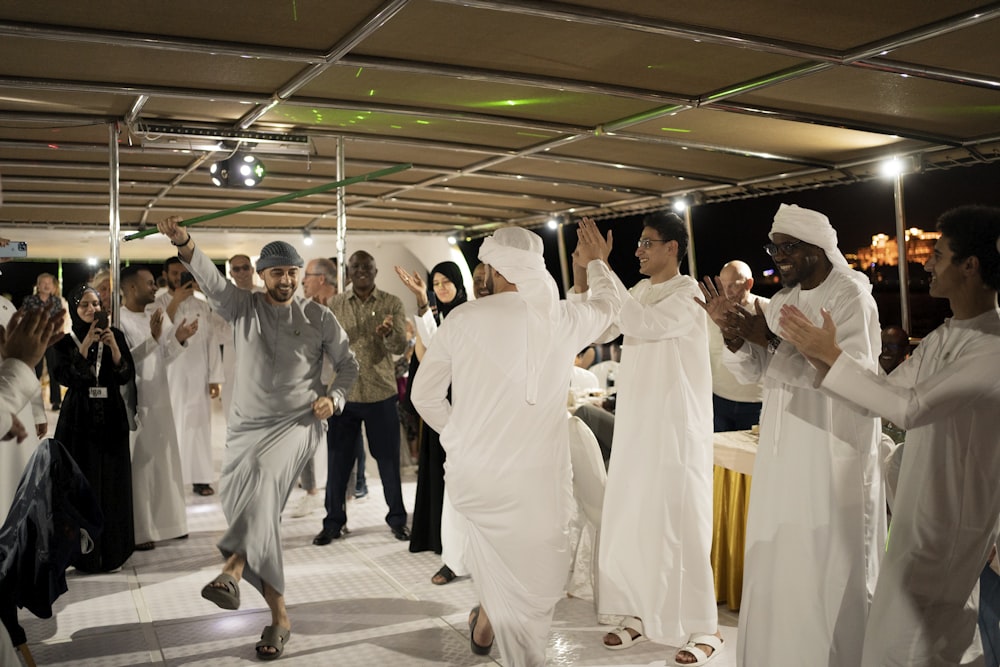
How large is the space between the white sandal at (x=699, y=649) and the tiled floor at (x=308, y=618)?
4 cm

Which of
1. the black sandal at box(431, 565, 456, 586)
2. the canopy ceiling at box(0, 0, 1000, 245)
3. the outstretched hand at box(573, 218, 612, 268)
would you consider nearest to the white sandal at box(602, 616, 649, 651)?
the black sandal at box(431, 565, 456, 586)

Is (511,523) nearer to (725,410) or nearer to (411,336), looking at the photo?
(725,410)

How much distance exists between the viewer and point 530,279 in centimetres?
370

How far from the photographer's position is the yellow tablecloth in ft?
15.0

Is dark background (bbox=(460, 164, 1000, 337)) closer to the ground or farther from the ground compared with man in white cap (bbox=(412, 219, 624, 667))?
farther from the ground

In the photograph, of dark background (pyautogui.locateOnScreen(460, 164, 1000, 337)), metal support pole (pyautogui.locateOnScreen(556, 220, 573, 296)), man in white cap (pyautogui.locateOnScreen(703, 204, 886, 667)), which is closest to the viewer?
man in white cap (pyautogui.locateOnScreen(703, 204, 886, 667))

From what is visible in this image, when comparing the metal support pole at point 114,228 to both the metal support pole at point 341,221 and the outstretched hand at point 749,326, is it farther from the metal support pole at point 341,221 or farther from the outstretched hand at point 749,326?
the outstretched hand at point 749,326

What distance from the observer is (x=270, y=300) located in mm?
4590

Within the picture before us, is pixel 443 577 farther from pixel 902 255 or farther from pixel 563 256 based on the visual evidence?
pixel 563 256

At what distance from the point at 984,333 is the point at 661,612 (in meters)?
2.03

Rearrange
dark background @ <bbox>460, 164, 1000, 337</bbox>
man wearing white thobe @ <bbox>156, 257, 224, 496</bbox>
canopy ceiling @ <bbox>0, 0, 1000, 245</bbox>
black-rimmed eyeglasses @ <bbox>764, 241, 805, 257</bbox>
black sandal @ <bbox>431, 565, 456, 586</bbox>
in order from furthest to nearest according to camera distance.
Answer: dark background @ <bbox>460, 164, 1000, 337</bbox> < man wearing white thobe @ <bbox>156, 257, 224, 496</bbox> < black sandal @ <bbox>431, 565, 456, 586</bbox> < canopy ceiling @ <bbox>0, 0, 1000, 245</bbox> < black-rimmed eyeglasses @ <bbox>764, 241, 805, 257</bbox>

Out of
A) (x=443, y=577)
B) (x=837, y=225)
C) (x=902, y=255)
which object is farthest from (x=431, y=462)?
(x=837, y=225)

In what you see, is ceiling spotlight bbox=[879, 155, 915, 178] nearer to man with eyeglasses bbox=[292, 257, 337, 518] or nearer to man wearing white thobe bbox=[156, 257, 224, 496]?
man with eyeglasses bbox=[292, 257, 337, 518]

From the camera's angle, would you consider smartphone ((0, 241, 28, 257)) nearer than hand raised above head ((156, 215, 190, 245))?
Yes
